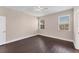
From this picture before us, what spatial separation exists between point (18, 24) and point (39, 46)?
1.11 metres

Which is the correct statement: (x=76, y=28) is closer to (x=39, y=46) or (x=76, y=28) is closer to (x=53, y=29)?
(x=53, y=29)

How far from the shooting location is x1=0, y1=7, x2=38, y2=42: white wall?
2.59m

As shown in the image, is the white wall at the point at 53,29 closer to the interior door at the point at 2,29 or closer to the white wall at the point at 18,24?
the white wall at the point at 18,24

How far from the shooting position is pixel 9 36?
2.61 m

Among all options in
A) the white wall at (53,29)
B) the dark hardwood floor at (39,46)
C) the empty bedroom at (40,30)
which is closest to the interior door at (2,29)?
the empty bedroom at (40,30)

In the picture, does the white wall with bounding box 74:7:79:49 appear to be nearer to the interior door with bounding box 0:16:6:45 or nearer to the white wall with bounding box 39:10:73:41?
the white wall with bounding box 39:10:73:41

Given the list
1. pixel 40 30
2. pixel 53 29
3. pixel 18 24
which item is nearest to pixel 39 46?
pixel 40 30

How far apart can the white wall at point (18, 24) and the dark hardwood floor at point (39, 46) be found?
0.22 m

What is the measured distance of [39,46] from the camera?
2.71 metres

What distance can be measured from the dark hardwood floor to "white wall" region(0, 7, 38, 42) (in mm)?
221

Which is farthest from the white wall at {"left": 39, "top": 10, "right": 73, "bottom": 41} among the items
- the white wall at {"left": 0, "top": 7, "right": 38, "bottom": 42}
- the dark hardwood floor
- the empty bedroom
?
the white wall at {"left": 0, "top": 7, "right": 38, "bottom": 42}

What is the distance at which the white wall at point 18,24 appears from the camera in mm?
2594
